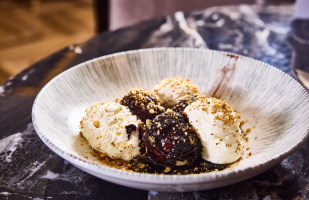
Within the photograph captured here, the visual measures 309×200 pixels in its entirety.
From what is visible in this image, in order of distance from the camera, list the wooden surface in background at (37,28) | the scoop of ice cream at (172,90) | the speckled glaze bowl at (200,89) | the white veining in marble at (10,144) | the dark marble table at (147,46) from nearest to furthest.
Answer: the speckled glaze bowl at (200,89)
the dark marble table at (147,46)
the white veining in marble at (10,144)
the scoop of ice cream at (172,90)
the wooden surface in background at (37,28)

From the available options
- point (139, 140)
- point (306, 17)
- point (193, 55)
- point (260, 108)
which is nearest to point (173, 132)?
point (139, 140)

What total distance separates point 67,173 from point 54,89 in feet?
0.94

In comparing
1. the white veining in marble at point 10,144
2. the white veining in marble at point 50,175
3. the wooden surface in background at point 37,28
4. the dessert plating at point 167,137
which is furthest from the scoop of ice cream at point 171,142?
the wooden surface in background at point 37,28

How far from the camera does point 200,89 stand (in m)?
1.08

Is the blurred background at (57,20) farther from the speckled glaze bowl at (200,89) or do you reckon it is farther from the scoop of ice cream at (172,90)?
the scoop of ice cream at (172,90)

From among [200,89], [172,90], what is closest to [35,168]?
[172,90]

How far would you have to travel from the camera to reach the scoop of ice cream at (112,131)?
2.43 feet

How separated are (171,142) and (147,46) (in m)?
0.89

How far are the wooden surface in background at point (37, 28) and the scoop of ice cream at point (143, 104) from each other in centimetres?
226

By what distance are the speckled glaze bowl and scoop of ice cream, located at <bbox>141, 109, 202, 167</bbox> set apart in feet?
0.33

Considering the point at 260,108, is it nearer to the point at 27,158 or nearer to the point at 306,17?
the point at 27,158

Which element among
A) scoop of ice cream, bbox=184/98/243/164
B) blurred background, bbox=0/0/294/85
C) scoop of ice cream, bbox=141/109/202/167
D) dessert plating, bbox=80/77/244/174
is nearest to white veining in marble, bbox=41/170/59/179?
dessert plating, bbox=80/77/244/174

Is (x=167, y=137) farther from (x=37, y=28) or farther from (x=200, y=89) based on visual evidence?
(x=37, y=28)

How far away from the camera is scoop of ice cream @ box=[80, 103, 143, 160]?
0.74 m
